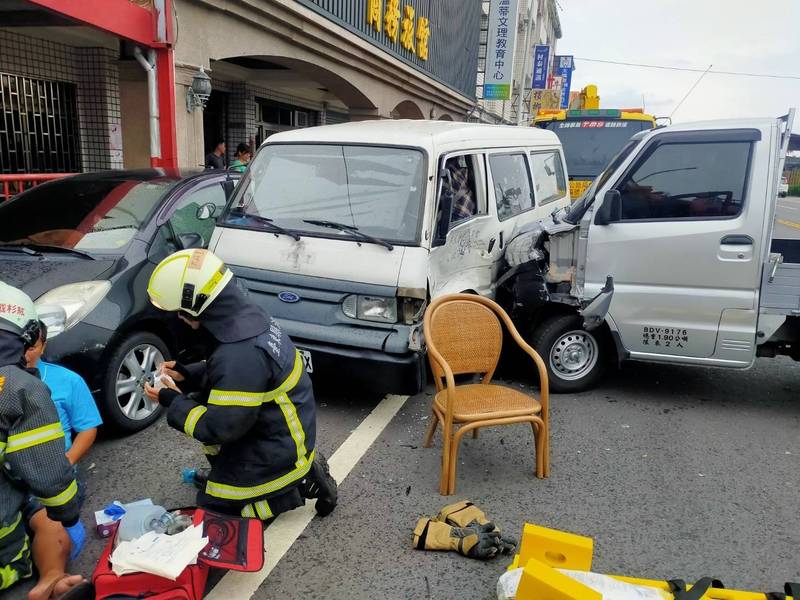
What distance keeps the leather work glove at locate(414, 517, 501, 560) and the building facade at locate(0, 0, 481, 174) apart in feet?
19.7

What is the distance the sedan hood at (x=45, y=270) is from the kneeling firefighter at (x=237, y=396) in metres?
1.37

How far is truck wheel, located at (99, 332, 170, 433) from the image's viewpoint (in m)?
3.73

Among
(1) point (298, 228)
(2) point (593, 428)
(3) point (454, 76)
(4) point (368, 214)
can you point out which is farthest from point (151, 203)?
(3) point (454, 76)

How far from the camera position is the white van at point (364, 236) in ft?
13.7

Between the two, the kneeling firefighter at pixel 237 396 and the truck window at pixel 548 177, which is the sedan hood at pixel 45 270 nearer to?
the kneeling firefighter at pixel 237 396

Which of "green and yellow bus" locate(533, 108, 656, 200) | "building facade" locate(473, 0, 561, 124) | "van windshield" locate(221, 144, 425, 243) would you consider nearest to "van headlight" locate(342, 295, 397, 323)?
"van windshield" locate(221, 144, 425, 243)

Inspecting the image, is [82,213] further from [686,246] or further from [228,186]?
[686,246]

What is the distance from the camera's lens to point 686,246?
439 cm

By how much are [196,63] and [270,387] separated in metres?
7.08

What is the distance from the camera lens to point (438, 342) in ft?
12.6

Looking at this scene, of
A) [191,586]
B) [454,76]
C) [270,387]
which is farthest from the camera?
[454,76]

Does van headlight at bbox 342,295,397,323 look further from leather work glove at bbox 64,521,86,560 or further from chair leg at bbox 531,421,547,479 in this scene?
leather work glove at bbox 64,521,86,560

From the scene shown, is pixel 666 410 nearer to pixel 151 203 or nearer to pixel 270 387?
pixel 270 387

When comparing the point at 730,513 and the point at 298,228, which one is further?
the point at 298,228
